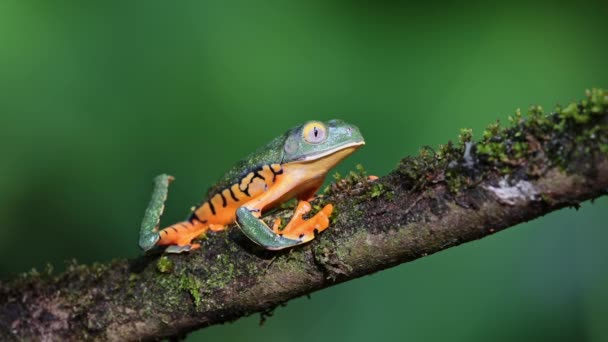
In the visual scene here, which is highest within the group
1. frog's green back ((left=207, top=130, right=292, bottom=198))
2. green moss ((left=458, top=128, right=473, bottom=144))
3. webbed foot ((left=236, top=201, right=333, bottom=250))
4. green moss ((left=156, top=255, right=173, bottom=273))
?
green moss ((left=458, top=128, right=473, bottom=144))

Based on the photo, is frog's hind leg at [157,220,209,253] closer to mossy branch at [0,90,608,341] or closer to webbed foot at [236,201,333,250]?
mossy branch at [0,90,608,341]

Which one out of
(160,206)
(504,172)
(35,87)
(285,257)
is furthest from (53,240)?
(504,172)

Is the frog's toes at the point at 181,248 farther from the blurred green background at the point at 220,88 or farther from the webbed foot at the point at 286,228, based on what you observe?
the blurred green background at the point at 220,88

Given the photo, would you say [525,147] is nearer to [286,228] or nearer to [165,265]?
[286,228]

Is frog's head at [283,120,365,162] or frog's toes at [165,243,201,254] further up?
frog's head at [283,120,365,162]

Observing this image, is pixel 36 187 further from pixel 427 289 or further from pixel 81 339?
pixel 427 289

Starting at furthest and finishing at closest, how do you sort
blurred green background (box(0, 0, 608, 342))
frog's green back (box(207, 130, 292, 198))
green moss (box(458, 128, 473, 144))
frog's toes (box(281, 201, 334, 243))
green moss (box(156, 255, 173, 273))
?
blurred green background (box(0, 0, 608, 342)) < frog's green back (box(207, 130, 292, 198)) < green moss (box(156, 255, 173, 273)) < frog's toes (box(281, 201, 334, 243)) < green moss (box(458, 128, 473, 144))

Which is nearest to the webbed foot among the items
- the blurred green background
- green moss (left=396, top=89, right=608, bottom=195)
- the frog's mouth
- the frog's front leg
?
the frog's front leg
